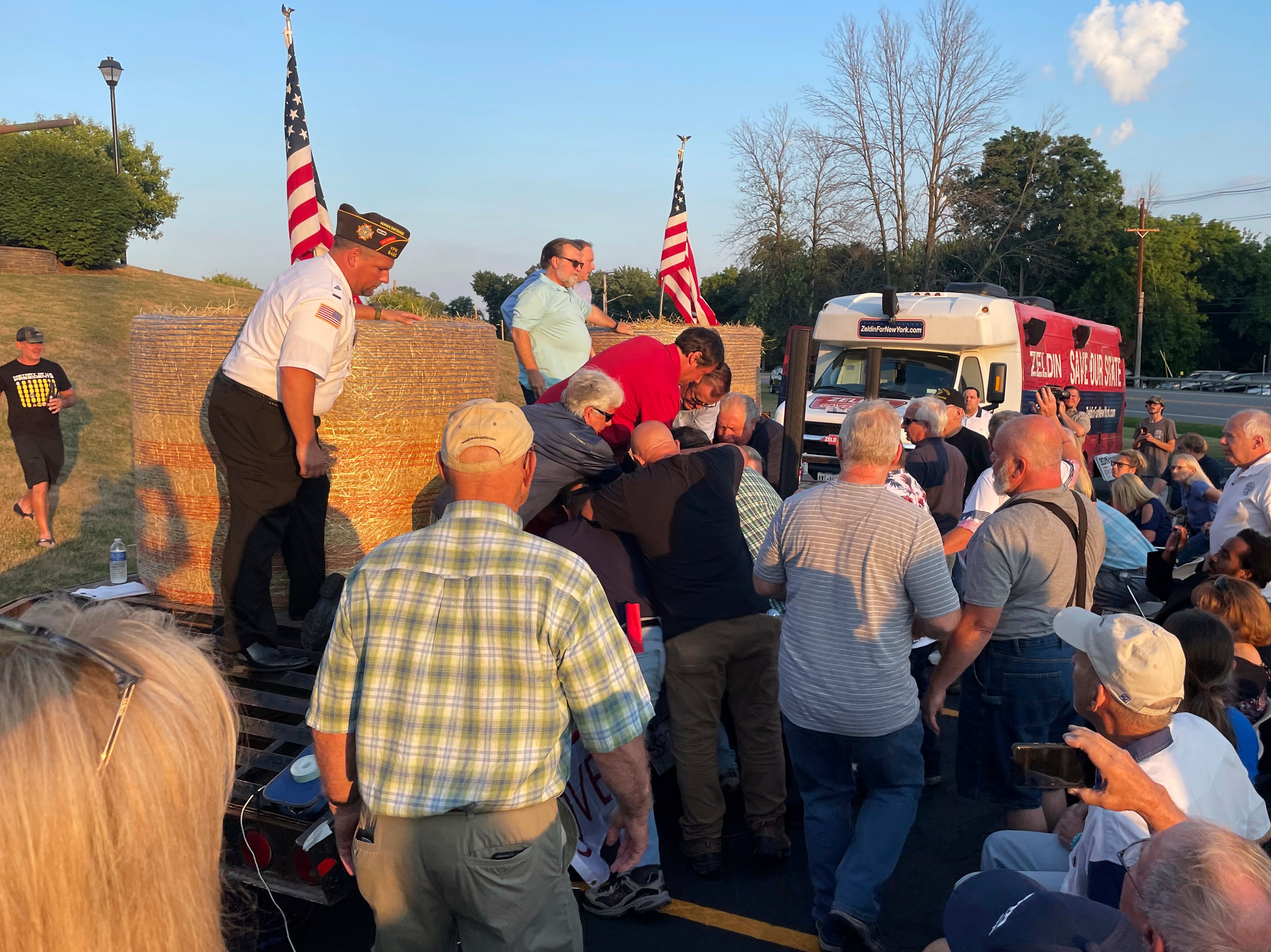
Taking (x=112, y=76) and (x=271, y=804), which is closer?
(x=271, y=804)

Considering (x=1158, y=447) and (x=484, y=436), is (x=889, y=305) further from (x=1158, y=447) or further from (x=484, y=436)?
(x=484, y=436)

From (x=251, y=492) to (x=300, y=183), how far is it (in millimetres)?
4452

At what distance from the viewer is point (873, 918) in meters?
3.40

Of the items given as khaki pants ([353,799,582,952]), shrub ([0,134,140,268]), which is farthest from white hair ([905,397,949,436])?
shrub ([0,134,140,268])

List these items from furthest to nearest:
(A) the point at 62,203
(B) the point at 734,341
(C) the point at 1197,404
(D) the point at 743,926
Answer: (C) the point at 1197,404, (A) the point at 62,203, (B) the point at 734,341, (D) the point at 743,926

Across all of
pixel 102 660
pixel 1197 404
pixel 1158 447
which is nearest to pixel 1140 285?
pixel 1197 404

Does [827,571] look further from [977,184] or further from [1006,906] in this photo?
[977,184]

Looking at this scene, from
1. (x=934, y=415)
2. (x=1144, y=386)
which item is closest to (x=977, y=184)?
(x=1144, y=386)

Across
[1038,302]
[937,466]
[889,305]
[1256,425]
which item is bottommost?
A: [937,466]

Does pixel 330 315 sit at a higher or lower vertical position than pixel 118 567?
higher

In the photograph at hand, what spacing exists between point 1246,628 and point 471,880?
3463mm

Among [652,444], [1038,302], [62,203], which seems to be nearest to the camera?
[652,444]

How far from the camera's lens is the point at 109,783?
3.38 feet

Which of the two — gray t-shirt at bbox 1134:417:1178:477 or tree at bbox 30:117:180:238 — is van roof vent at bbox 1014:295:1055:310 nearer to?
gray t-shirt at bbox 1134:417:1178:477
